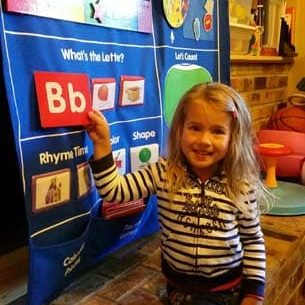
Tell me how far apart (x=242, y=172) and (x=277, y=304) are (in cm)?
52

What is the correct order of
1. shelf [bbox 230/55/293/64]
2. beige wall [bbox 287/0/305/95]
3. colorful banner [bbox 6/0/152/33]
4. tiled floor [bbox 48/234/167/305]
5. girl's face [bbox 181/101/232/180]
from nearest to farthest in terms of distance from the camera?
colorful banner [bbox 6/0/152/33]
girl's face [bbox 181/101/232/180]
tiled floor [bbox 48/234/167/305]
shelf [bbox 230/55/293/64]
beige wall [bbox 287/0/305/95]

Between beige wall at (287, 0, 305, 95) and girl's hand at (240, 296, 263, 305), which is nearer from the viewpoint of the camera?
girl's hand at (240, 296, 263, 305)

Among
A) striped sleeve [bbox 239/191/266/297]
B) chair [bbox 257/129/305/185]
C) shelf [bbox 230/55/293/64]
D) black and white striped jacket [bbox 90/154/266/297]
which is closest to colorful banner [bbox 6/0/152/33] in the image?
black and white striped jacket [bbox 90/154/266/297]

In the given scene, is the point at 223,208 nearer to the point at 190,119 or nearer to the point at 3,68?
the point at 190,119

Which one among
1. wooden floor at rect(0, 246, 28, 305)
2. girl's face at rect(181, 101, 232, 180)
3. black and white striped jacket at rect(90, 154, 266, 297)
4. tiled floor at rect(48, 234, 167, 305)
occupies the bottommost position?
tiled floor at rect(48, 234, 167, 305)

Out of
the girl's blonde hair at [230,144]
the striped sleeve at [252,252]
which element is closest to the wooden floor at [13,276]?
the girl's blonde hair at [230,144]

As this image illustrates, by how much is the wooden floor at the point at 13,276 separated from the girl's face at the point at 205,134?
50 cm

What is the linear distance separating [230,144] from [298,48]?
1.85 m

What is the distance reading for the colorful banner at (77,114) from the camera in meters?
0.79

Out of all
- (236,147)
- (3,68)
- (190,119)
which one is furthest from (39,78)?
(236,147)

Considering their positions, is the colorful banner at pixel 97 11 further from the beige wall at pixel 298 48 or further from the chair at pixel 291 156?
the beige wall at pixel 298 48

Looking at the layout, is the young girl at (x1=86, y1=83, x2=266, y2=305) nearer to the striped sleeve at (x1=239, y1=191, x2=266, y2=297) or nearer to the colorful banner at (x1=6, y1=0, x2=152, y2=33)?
the striped sleeve at (x1=239, y1=191, x2=266, y2=297)

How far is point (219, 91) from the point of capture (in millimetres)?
905

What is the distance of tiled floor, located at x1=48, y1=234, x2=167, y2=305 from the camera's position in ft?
3.24
